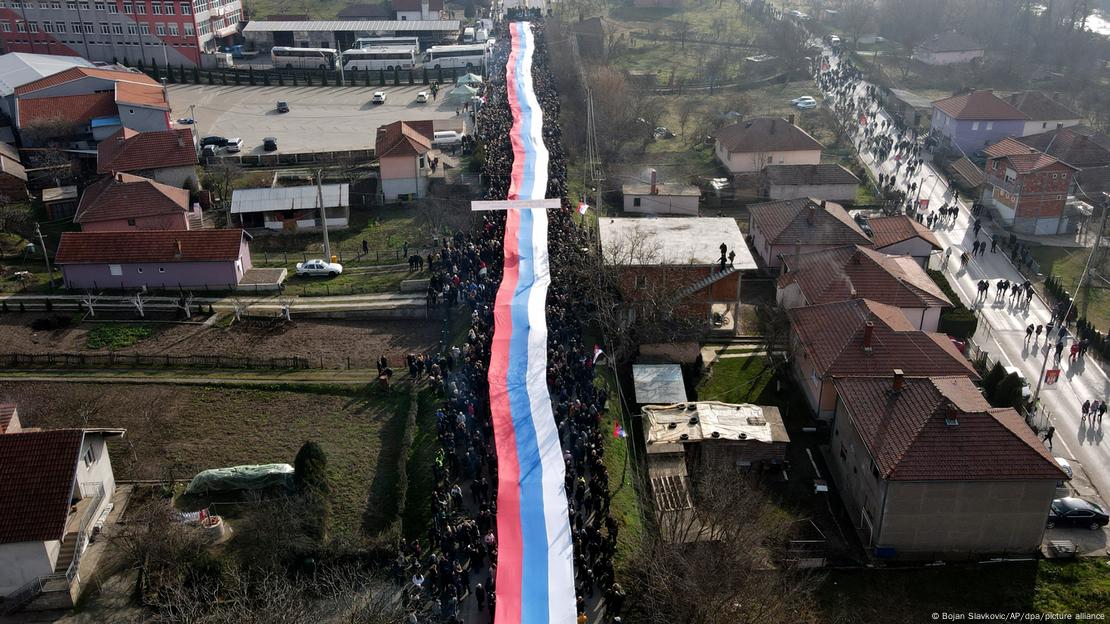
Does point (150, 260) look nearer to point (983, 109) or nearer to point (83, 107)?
point (83, 107)

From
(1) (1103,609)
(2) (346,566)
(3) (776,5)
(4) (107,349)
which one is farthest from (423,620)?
(3) (776,5)

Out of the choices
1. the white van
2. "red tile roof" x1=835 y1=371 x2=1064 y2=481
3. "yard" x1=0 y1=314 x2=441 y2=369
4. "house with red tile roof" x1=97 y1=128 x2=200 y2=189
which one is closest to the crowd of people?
"yard" x1=0 y1=314 x2=441 y2=369

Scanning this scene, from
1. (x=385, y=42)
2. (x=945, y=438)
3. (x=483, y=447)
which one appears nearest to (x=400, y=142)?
(x=483, y=447)

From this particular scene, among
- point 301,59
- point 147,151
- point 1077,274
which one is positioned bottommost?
point 1077,274

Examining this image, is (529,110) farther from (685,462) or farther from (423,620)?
(423,620)

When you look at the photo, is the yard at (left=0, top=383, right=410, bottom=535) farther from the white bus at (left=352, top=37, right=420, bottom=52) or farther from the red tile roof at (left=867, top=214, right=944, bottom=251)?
the white bus at (left=352, top=37, right=420, bottom=52)
